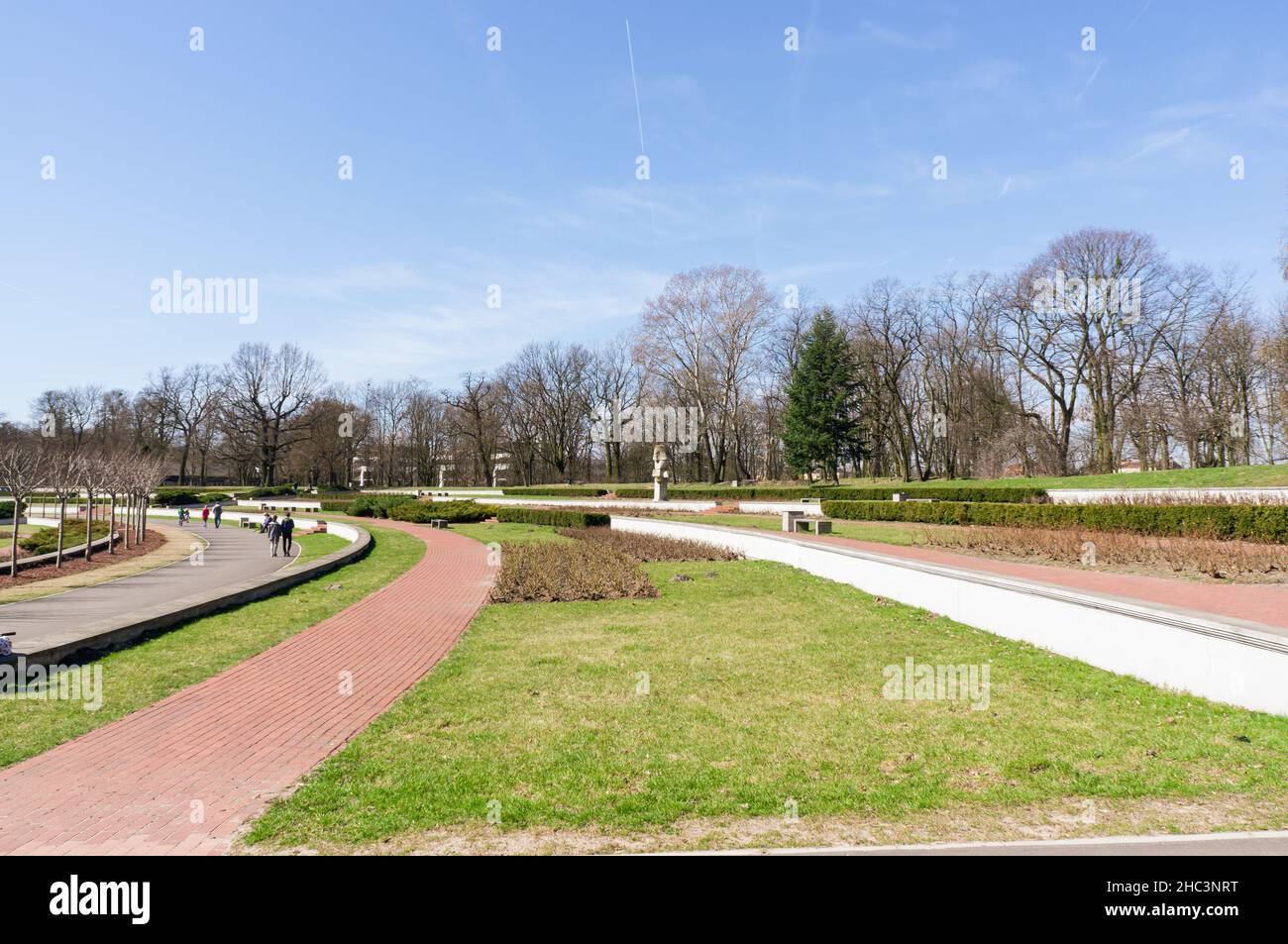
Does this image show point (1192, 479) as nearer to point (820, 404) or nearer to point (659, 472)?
point (659, 472)

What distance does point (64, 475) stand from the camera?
72.7ft

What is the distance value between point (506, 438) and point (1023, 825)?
71.2 metres

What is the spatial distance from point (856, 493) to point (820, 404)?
1441cm

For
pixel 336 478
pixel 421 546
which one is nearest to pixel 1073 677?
pixel 421 546

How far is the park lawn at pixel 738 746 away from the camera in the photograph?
4.29 m

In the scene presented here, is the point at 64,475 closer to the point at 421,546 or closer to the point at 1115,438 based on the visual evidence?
the point at 421,546

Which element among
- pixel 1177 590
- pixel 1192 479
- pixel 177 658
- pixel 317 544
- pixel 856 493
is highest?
pixel 1192 479

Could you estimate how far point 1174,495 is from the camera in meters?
24.2

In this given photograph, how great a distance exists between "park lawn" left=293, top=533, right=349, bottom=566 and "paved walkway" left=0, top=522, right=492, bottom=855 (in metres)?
13.7

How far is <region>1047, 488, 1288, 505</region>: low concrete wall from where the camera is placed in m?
20.7

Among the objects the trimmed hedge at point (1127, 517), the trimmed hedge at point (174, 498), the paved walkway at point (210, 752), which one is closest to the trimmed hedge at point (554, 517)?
the trimmed hedge at point (1127, 517)

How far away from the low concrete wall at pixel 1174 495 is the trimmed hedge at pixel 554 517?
55.7 ft

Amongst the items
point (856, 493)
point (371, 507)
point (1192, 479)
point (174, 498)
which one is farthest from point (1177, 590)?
point (174, 498)

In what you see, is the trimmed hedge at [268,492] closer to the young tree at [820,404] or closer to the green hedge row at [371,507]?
the green hedge row at [371,507]
